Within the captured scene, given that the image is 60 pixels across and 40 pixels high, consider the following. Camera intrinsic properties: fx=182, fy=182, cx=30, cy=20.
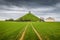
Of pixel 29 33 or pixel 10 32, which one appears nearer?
pixel 29 33

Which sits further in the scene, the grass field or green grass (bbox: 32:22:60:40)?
green grass (bbox: 32:22:60:40)

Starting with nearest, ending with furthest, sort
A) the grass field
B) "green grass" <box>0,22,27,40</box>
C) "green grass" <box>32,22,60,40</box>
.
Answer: the grass field < "green grass" <box>0,22,27,40</box> < "green grass" <box>32,22,60,40</box>

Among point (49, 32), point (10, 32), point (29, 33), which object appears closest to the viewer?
point (29, 33)

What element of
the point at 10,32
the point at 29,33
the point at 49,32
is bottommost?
the point at 49,32

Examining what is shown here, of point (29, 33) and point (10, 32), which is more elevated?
point (29, 33)

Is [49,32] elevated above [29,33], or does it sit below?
below

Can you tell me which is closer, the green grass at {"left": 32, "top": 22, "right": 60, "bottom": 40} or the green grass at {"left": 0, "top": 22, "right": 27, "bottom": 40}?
the green grass at {"left": 0, "top": 22, "right": 27, "bottom": 40}

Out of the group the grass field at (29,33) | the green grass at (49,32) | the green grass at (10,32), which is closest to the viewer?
the grass field at (29,33)

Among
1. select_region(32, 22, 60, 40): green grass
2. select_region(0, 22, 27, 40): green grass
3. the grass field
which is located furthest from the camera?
select_region(32, 22, 60, 40): green grass

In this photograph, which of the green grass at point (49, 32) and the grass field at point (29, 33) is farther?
the green grass at point (49, 32)

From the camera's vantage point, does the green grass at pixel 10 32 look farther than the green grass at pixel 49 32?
No

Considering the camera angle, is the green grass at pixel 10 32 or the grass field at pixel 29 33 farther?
the green grass at pixel 10 32

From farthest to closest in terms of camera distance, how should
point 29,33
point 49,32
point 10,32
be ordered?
1. point 49,32
2. point 10,32
3. point 29,33

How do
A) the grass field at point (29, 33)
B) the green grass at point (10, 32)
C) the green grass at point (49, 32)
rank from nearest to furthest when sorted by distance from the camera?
the grass field at point (29, 33) → the green grass at point (10, 32) → the green grass at point (49, 32)
